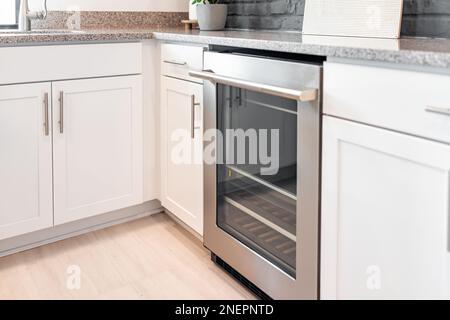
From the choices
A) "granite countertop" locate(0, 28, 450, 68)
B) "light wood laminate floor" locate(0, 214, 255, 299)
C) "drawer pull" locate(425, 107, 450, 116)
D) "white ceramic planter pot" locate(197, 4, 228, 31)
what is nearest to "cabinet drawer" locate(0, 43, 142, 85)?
"granite countertop" locate(0, 28, 450, 68)

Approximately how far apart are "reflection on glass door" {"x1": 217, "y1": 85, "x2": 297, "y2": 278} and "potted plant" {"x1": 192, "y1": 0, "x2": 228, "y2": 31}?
2.45 ft

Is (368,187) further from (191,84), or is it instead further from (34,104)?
(34,104)

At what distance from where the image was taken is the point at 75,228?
87.0 inches

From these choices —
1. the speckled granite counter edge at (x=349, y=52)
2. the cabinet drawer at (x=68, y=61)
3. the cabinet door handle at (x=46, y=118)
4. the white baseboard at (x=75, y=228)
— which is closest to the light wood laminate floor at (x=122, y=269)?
the white baseboard at (x=75, y=228)

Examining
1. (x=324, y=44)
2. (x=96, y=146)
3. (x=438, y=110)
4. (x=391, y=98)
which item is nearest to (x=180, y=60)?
(x=96, y=146)

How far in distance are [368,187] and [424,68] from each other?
12.7 inches

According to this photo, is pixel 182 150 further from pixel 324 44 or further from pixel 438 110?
pixel 438 110

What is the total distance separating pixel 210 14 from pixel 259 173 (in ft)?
3.38

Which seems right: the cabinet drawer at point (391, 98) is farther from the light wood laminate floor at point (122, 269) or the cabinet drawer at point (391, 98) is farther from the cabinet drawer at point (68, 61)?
the cabinet drawer at point (68, 61)

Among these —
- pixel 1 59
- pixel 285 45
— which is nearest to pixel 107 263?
pixel 1 59

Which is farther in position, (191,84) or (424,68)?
(191,84)


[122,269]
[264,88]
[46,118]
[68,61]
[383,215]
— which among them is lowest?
[122,269]

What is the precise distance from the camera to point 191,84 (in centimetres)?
195
